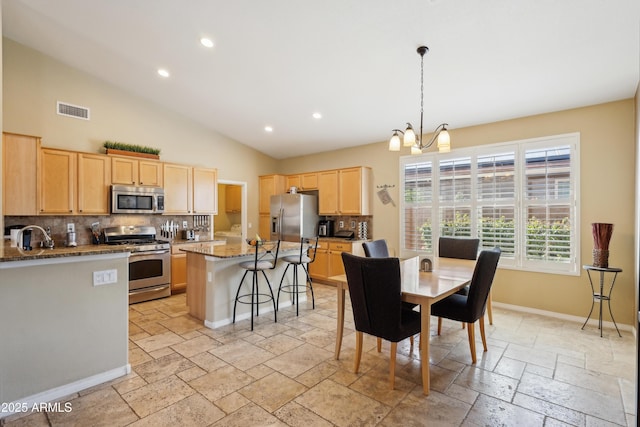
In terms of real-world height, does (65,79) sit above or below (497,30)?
above

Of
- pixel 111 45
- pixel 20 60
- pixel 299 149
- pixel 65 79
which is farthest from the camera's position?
pixel 299 149

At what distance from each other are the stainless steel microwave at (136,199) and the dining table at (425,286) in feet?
11.9

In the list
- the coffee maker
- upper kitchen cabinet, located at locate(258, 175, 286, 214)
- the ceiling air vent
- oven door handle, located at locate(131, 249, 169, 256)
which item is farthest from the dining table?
the ceiling air vent

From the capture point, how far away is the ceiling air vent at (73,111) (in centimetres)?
449

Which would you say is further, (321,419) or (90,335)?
(90,335)

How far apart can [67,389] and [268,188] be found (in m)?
4.99

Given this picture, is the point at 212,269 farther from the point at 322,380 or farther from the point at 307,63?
the point at 307,63

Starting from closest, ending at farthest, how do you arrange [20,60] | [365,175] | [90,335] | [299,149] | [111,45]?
[90,335]
[111,45]
[20,60]
[365,175]
[299,149]

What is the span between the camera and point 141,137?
5258 mm

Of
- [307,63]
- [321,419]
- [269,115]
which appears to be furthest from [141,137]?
[321,419]

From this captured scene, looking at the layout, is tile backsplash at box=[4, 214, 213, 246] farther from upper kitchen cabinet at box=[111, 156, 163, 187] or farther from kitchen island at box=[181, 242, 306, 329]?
kitchen island at box=[181, 242, 306, 329]

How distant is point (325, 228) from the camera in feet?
20.6

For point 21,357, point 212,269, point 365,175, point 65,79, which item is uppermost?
point 65,79

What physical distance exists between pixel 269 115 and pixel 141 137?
2.24 metres
